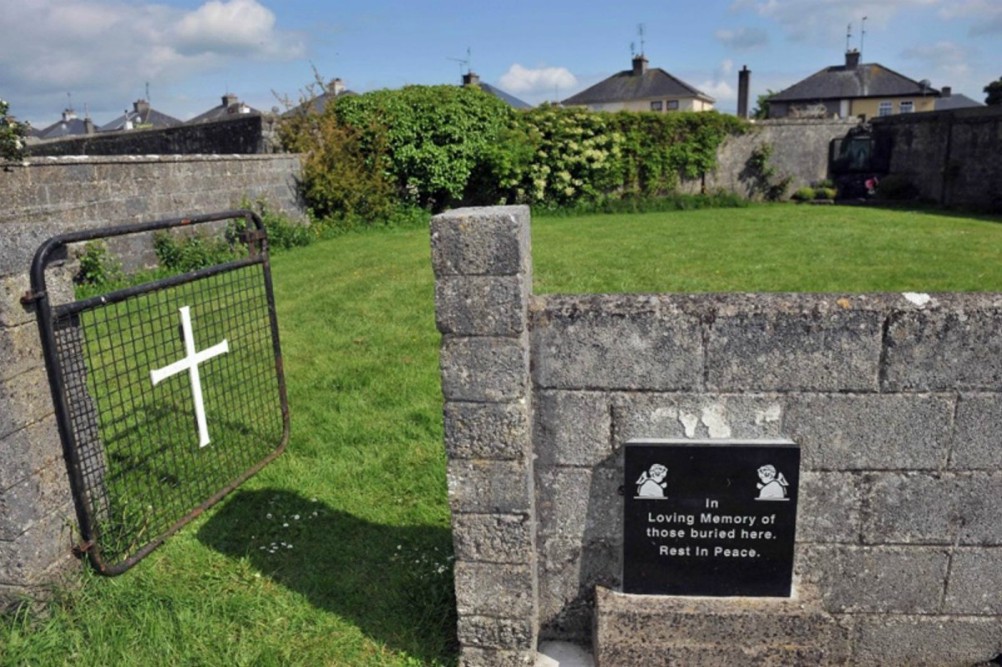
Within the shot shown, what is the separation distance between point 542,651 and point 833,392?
62.3 inches

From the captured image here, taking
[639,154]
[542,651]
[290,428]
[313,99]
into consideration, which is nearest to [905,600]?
[542,651]

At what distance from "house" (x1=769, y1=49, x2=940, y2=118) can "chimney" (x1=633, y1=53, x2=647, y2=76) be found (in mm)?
11569

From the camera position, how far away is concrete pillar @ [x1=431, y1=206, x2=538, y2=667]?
8.74 feet

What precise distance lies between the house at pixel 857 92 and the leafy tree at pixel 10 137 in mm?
45253

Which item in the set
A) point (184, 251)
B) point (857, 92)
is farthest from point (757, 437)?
point (857, 92)

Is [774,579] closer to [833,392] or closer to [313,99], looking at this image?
[833,392]

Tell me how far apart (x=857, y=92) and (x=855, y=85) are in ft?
1.89

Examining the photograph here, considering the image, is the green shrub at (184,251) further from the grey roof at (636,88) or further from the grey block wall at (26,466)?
the grey roof at (636,88)

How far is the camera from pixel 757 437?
286 centimetres

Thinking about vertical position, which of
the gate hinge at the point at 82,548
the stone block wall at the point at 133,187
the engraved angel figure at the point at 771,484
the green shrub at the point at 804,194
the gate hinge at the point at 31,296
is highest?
the stone block wall at the point at 133,187

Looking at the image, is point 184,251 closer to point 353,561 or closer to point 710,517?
point 353,561

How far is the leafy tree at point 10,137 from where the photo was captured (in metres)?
9.25

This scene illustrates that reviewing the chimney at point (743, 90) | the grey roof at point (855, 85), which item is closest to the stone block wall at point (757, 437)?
the chimney at point (743, 90)

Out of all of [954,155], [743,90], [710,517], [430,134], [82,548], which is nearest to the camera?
[710,517]
